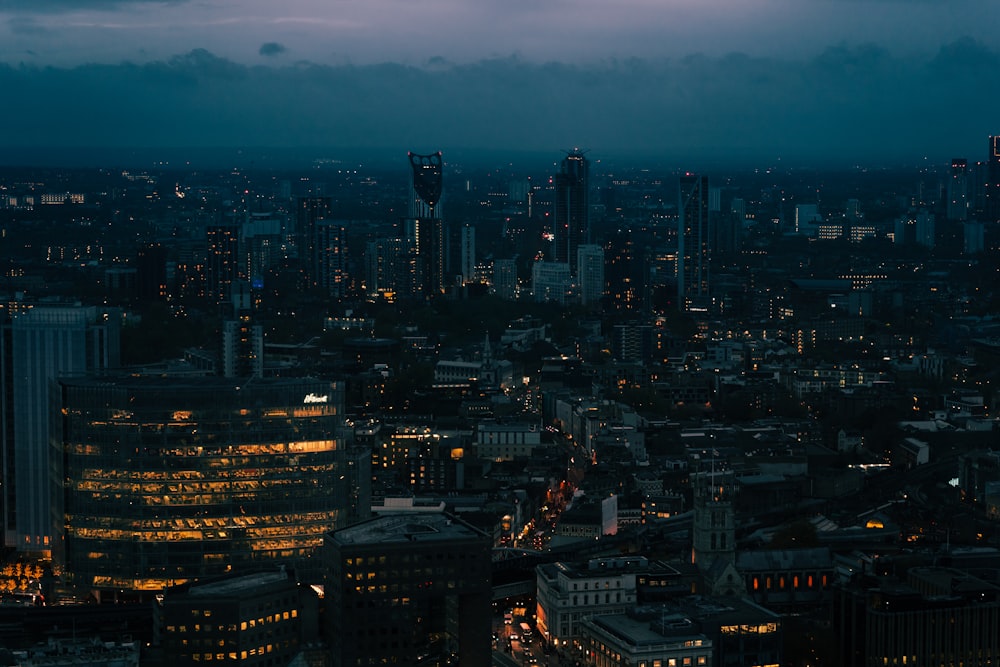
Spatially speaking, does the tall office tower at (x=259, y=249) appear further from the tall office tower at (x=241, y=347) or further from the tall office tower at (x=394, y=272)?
the tall office tower at (x=241, y=347)

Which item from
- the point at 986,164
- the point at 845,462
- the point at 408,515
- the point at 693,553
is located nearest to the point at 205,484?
the point at 408,515

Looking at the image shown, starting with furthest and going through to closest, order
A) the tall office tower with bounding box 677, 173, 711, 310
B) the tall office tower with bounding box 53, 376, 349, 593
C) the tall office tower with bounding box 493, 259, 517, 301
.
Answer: the tall office tower with bounding box 493, 259, 517, 301, the tall office tower with bounding box 677, 173, 711, 310, the tall office tower with bounding box 53, 376, 349, 593

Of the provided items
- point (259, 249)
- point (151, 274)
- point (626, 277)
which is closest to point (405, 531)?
point (151, 274)

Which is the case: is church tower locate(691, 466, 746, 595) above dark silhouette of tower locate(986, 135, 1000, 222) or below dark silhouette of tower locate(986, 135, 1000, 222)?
below

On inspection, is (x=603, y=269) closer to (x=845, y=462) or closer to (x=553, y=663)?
(x=845, y=462)

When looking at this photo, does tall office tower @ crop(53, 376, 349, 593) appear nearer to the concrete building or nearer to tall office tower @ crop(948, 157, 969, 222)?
the concrete building

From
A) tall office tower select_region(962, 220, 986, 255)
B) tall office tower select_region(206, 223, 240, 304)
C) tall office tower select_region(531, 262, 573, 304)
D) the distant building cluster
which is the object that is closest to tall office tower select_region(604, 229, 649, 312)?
the distant building cluster
